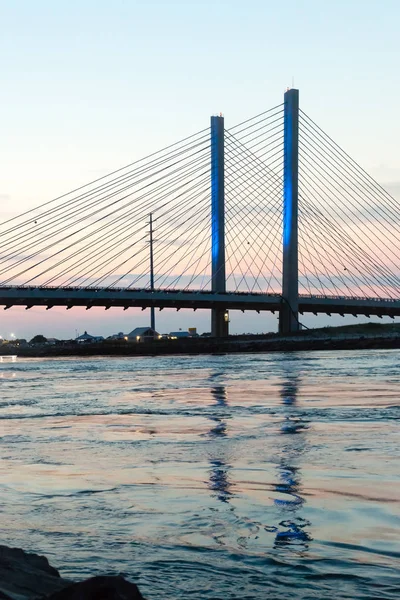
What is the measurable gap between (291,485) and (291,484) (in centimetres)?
6

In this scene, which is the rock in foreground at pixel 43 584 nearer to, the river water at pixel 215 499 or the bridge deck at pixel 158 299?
Result: the river water at pixel 215 499

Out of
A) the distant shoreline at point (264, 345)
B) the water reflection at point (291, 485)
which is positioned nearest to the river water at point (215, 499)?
the water reflection at point (291, 485)

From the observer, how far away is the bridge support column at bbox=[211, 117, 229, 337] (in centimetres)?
6400

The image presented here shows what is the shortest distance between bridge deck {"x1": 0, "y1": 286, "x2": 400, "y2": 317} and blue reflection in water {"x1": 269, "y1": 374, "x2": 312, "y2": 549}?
5316cm

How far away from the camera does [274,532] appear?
239 inches

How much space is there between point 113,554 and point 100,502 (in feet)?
5.86

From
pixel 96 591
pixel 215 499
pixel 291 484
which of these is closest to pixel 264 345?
pixel 291 484

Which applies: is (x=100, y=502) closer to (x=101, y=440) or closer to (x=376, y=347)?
(x=101, y=440)

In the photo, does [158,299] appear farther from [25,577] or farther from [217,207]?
[25,577]

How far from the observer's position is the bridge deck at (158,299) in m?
67.6

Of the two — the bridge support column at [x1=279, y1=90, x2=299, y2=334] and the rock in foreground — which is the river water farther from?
the bridge support column at [x1=279, y1=90, x2=299, y2=334]

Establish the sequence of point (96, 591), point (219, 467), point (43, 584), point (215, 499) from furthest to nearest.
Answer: point (219, 467), point (215, 499), point (43, 584), point (96, 591)

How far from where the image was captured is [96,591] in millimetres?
3576

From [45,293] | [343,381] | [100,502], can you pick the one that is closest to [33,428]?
[100,502]
